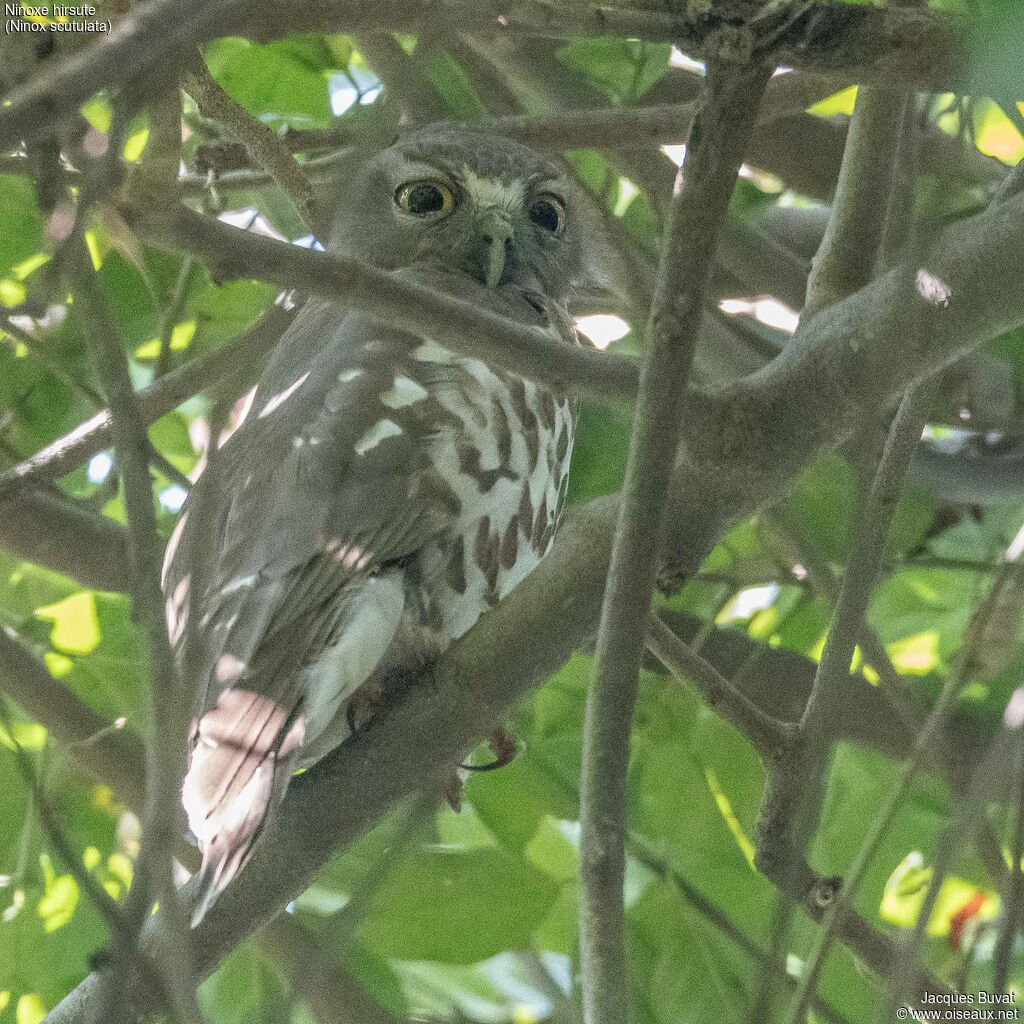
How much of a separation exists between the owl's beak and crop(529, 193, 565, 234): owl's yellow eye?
183mm

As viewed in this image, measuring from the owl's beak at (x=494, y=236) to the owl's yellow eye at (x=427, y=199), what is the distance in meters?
0.11

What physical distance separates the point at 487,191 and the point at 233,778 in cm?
215

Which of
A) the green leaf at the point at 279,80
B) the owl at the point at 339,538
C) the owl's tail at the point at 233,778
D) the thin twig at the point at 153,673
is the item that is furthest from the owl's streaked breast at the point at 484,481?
the thin twig at the point at 153,673

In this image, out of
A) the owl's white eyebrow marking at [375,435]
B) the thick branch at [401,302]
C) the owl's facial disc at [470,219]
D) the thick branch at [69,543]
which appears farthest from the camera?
the owl's facial disc at [470,219]

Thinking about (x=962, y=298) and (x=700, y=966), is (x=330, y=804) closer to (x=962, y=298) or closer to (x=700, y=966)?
(x=700, y=966)

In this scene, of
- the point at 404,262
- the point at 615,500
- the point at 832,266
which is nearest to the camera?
the point at 615,500

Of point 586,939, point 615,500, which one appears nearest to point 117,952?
point 586,939

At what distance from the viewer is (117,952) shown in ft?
4.84

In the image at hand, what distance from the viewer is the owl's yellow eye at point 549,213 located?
4.37 meters

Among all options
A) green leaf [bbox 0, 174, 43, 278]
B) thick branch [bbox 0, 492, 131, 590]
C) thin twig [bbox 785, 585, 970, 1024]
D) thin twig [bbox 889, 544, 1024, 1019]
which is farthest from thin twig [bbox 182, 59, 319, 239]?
thin twig [bbox 889, 544, 1024, 1019]

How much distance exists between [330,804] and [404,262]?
6.49ft

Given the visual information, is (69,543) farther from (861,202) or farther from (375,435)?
(861,202)

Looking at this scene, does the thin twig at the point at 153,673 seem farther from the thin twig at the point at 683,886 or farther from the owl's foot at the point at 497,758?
the owl's foot at the point at 497,758

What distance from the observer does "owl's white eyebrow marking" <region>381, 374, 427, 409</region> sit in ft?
10.5
